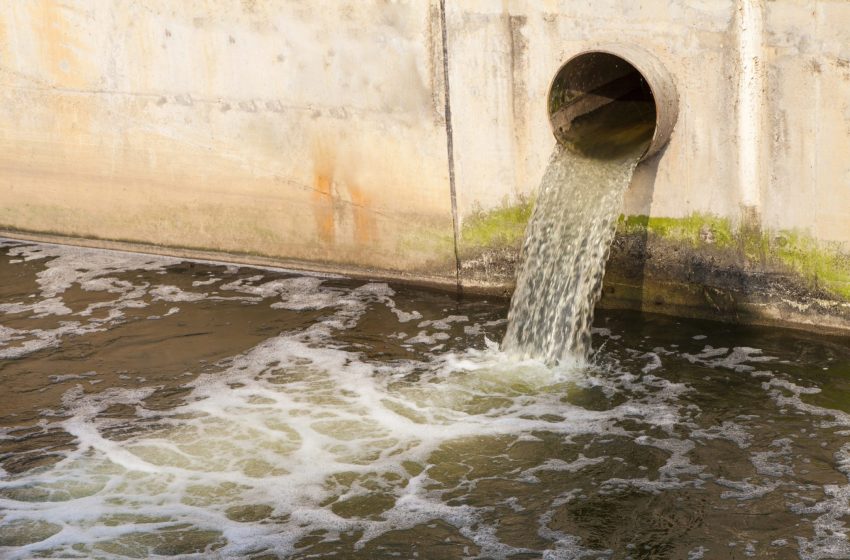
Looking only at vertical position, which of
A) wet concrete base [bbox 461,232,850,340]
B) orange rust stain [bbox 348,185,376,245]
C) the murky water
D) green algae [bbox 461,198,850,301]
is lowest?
the murky water

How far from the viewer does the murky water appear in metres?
5.13

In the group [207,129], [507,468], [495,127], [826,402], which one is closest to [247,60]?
[207,129]

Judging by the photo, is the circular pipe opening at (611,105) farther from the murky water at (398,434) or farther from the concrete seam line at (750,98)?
the murky water at (398,434)

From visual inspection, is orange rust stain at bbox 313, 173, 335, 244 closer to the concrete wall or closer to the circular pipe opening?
the concrete wall

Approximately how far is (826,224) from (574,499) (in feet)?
8.27

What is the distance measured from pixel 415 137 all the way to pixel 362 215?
0.73 meters

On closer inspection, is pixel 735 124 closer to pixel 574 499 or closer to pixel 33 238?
pixel 574 499

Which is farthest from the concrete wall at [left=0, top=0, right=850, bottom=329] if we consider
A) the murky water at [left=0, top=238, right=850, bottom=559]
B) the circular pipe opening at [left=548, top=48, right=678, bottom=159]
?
the murky water at [left=0, top=238, right=850, bottom=559]

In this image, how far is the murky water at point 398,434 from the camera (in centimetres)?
513

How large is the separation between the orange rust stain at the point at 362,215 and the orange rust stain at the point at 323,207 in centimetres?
19

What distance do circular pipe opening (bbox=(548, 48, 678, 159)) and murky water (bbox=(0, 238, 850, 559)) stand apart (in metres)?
1.16

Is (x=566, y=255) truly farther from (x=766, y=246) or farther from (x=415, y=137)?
(x=415, y=137)

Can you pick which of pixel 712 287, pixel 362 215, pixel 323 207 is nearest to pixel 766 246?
pixel 712 287

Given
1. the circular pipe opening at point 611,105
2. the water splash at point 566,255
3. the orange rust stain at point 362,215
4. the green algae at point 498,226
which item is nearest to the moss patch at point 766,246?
the water splash at point 566,255
